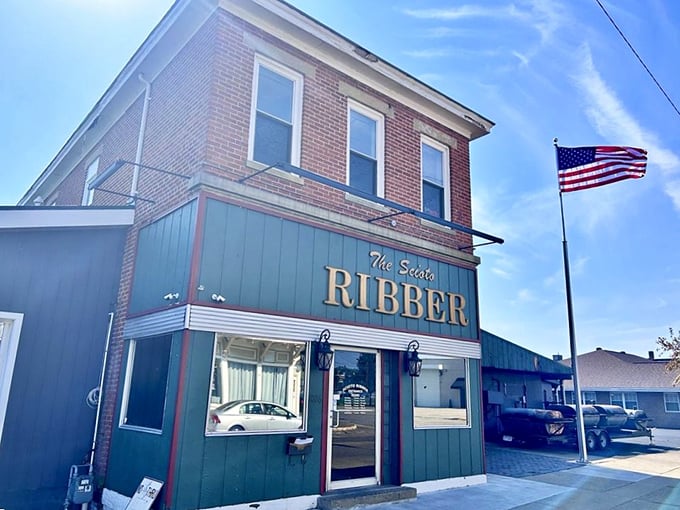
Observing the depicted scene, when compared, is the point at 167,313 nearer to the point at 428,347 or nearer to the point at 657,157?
the point at 428,347

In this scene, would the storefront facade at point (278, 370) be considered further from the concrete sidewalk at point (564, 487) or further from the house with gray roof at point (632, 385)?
the house with gray roof at point (632, 385)

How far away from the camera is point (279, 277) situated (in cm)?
726

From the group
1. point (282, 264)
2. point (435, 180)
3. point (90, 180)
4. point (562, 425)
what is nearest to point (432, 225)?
point (435, 180)

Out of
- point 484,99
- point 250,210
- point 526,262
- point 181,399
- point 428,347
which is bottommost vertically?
point 181,399

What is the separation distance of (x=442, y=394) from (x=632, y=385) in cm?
3322

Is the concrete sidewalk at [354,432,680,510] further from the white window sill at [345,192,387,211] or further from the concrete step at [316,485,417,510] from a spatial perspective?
the white window sill at [345,192,387,211]

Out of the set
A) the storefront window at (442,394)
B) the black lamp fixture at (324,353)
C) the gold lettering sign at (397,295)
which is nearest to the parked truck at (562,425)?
the storefront window at (442,394)

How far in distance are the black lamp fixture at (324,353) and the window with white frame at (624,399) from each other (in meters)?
35.6

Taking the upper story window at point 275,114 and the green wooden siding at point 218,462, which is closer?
the green wooden siding at point 218,462

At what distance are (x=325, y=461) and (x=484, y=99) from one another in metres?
8.78

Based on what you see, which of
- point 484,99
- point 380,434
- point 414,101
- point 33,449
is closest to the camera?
point 33,449

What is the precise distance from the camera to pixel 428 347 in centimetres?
924

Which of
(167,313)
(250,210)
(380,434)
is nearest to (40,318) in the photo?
(167,313)

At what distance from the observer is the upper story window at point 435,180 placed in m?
10.3
